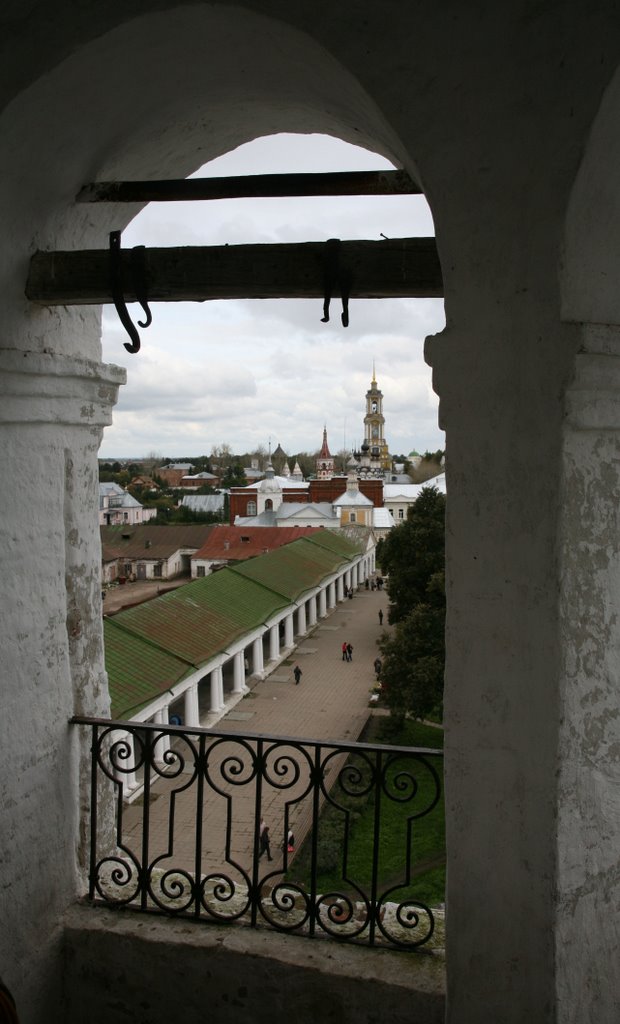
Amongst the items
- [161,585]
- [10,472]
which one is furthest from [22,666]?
[161,585]

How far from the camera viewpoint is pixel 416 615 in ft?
51.6

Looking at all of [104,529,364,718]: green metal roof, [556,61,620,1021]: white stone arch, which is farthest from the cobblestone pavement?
[104,529,364,718]: green metal roof

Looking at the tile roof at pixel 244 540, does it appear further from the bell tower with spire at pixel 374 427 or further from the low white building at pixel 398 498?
the bell tower with spire at pixel 374 427

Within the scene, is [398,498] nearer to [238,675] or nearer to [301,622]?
[301,622]

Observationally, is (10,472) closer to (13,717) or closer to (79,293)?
(79,293)

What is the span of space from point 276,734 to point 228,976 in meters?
0.79

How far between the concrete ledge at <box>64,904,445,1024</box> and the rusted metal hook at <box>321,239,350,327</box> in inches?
71.7

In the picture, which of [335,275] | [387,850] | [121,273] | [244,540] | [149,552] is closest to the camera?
[335,275]

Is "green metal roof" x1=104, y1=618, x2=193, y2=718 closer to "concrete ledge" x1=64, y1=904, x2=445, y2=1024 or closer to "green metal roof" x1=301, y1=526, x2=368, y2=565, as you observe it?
"concrete ledge" x1=64, y1=904, x2=445, y2=1024

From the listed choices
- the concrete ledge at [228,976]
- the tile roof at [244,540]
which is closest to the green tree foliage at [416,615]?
the concrete ledge at [228,976]

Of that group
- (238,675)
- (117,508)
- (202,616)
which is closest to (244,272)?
(202,616)

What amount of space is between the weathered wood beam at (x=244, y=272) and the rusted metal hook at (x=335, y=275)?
1 centimetres

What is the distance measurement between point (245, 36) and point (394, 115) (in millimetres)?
491

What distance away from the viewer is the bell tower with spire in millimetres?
68000
